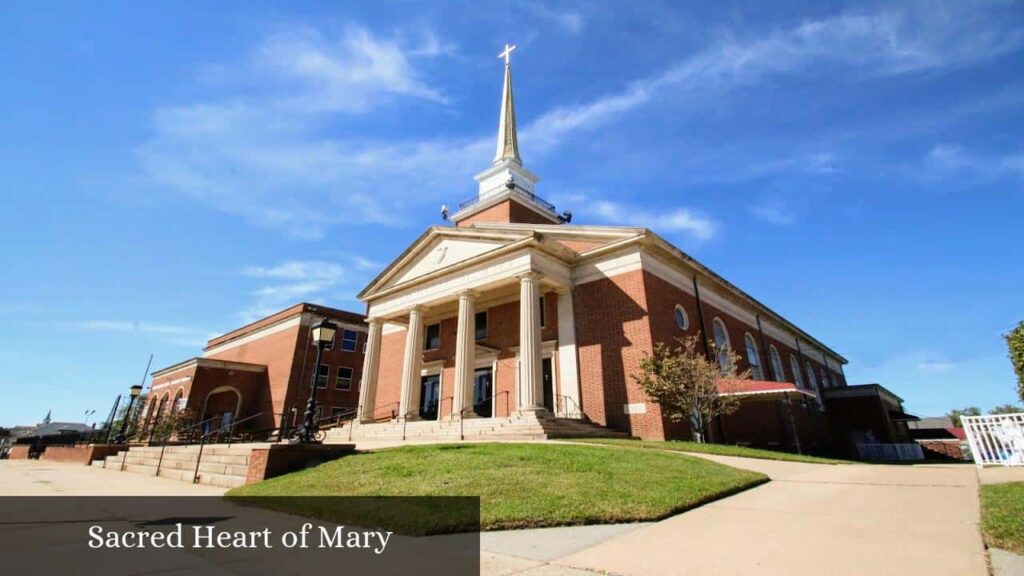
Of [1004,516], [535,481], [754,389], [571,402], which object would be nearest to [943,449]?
[754,389]

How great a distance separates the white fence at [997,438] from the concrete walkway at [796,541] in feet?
14.1

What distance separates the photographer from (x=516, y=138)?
112ft


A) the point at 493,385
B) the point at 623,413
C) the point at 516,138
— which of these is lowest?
the point at 623,413

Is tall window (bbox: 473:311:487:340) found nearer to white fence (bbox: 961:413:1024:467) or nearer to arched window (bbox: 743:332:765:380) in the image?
arched window (bbox: 743:332:765:380)

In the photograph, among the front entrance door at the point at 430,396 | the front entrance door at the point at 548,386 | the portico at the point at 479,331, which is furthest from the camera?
the front entrance door at the point at 430,396

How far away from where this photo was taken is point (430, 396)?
2441cm

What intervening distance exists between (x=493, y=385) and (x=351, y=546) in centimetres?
1735

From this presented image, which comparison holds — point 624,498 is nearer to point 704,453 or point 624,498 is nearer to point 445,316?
point 704,453

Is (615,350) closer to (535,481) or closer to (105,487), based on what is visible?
(535,481)

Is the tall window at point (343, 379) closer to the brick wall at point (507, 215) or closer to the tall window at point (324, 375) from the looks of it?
the tall window at point (324, 375)

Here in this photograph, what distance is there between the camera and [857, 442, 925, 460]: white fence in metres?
26.4

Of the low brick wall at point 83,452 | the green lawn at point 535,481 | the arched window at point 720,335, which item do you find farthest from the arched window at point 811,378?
the low brick wall at point 83,452

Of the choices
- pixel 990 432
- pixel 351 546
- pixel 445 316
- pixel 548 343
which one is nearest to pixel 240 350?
pixel 445 316

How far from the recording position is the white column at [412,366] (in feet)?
67.8
